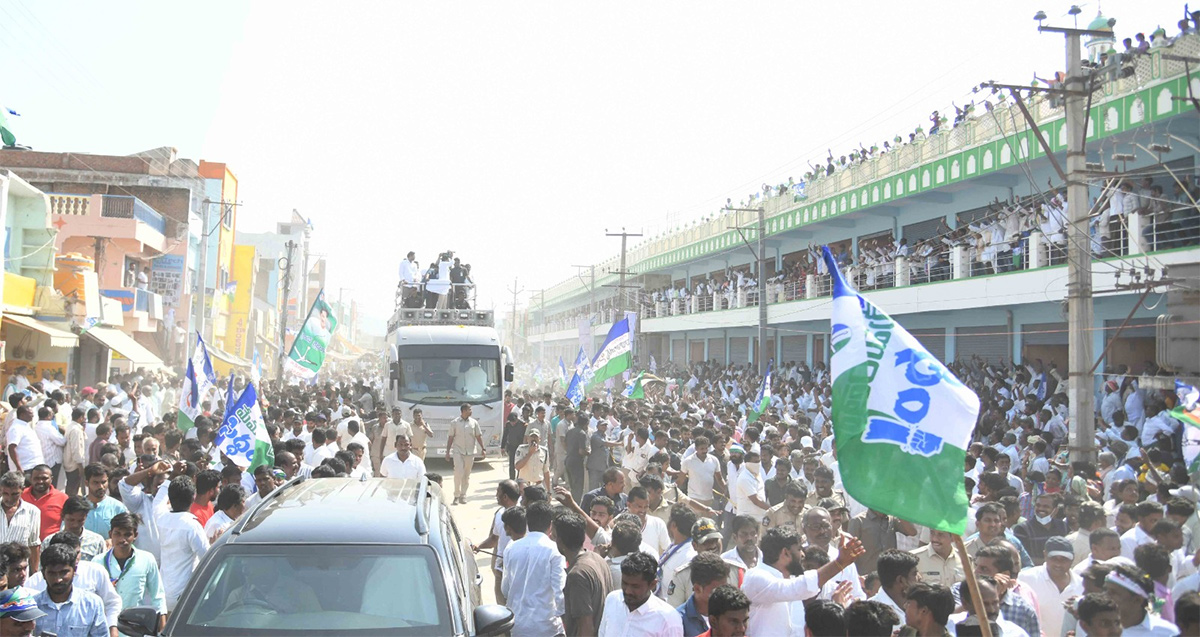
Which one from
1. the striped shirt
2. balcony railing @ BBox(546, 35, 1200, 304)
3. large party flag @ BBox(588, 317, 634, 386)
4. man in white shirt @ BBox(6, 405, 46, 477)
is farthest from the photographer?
large party flag @ BBox(588, 317, 634, 386)

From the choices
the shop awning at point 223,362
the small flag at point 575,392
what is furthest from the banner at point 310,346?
the shop awning at point 223,362

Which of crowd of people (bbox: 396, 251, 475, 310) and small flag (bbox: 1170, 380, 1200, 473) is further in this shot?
crowd of people (bbox: 396, 251, 475, 310)

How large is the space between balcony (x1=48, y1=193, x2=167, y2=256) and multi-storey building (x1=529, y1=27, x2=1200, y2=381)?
14.2 m

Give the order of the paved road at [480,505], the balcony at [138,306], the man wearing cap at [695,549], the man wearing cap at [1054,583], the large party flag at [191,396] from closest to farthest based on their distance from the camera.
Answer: the man wearing cap at [695,549] < the man wearing cap at [1054,583] < the paved road at [480,505] < the large party flag at [191,396] < the balcony at [138,306]

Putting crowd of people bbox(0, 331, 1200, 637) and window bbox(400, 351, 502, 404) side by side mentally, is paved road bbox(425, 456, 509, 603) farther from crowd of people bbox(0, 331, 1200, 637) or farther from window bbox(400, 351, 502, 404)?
window bbox(400, 351, 502, 404)

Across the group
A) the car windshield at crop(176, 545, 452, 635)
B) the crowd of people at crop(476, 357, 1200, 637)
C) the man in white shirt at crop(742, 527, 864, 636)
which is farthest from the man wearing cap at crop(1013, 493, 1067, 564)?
the car windshield at crop(176, 545, 452, 635)

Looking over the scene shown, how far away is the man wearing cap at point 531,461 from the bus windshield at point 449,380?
6.50 m

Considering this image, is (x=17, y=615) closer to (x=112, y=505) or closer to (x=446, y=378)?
(x=112, y=505)

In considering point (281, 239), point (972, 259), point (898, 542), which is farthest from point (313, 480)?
point (281, 239)

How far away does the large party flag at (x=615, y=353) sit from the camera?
20828 millimetres

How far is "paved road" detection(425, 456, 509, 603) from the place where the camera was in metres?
11.3

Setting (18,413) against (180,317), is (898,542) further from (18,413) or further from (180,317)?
(180,317)

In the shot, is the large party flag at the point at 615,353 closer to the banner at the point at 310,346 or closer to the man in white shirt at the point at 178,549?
the banner at the point at 310,346

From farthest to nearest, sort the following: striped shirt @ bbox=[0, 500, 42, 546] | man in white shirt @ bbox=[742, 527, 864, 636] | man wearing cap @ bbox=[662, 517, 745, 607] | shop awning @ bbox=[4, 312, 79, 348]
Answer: shop awning @ bbox=[4, 312, 79, 348]
striped shirt @ bbox=[0, 500, 42, 546]
man wearing cap @ bbox=[662, 517, 745, 607]
man in white shirt @ bbox=[742, 527, 864, 636]
